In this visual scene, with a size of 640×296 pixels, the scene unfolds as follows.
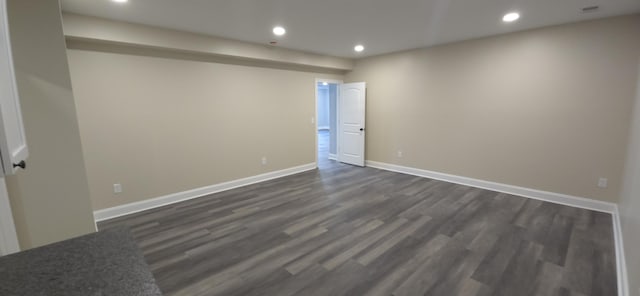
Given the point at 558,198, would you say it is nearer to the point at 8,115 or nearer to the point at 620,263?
the point at 620,263

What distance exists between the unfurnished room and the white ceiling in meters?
0.04

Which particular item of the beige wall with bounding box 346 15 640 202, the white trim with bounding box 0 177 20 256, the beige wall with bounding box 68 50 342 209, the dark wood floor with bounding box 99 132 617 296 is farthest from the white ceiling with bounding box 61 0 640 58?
the dark wood floor with bounding box 99 132 617 296

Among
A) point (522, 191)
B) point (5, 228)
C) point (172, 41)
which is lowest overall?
point (522, 191)

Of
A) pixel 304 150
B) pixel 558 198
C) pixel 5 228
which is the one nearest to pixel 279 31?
pixel 304 150

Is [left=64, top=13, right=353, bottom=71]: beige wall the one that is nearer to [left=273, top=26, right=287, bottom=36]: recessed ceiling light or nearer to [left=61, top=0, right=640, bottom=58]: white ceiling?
[left=61, top=0, right=640, bottom=58]: white ceiling

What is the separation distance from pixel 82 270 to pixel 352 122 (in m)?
5.75

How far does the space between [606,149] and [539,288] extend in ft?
8.73

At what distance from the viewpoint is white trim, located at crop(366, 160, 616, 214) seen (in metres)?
3.58

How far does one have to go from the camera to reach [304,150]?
232 inches

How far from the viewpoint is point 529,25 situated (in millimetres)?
3621

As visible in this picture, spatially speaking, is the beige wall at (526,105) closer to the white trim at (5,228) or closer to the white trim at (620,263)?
the white trim at (620,263)

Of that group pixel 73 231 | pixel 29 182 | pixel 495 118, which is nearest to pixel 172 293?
pixel 73 231

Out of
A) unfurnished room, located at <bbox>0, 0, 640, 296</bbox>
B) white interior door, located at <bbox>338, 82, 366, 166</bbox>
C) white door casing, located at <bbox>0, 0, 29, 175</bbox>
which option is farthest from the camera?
white interior door, located at <bbox>338, 82, 366, 166</bbox>

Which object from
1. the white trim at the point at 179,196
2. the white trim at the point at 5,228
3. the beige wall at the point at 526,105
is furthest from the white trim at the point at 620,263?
the white trim at the point at 179,196
